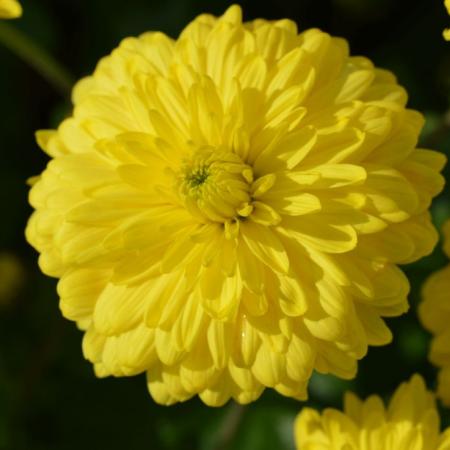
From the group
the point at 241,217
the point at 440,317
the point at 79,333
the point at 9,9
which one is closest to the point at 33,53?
the point at 9,9

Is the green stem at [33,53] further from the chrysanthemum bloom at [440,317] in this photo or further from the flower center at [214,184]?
the chrysanthemum bloom at [440,317]

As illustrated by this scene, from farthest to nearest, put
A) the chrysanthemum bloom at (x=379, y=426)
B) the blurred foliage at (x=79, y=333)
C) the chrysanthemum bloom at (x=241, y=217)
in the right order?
the blurred foliage at (x=79, y=333), the chrysanthemum bloom at (x=379, y=426), the chrysanthemum bloom at (x=241, y=217)

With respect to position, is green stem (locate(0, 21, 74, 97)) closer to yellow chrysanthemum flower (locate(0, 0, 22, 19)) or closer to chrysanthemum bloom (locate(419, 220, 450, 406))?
yellow chrysanthemum flower (locate(0, 0, 22, 19))

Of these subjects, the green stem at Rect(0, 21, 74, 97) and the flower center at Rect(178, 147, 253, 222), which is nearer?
the flower center at Rect(178, 147, 253, 222)

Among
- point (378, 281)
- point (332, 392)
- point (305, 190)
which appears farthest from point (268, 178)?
point (332, 392)

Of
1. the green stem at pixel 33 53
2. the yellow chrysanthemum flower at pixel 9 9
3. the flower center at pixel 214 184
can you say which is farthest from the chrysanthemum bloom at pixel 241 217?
the green stem at pixel 33 53

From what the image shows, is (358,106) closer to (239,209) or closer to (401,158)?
(401,158)

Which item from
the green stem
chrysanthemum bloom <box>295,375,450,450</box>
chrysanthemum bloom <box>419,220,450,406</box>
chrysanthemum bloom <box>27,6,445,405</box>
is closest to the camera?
chrysanthemum bloom <box>27,6,445,405</box>

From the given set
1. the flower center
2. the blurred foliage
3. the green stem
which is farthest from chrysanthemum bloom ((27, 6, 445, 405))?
the blurred foliage

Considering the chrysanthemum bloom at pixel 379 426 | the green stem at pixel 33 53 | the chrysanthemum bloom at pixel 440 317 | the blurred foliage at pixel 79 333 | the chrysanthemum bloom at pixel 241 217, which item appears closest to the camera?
the chrysanthemum bloom at pixel 241 217

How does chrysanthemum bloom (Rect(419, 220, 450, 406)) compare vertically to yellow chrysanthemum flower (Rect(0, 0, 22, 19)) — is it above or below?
below
